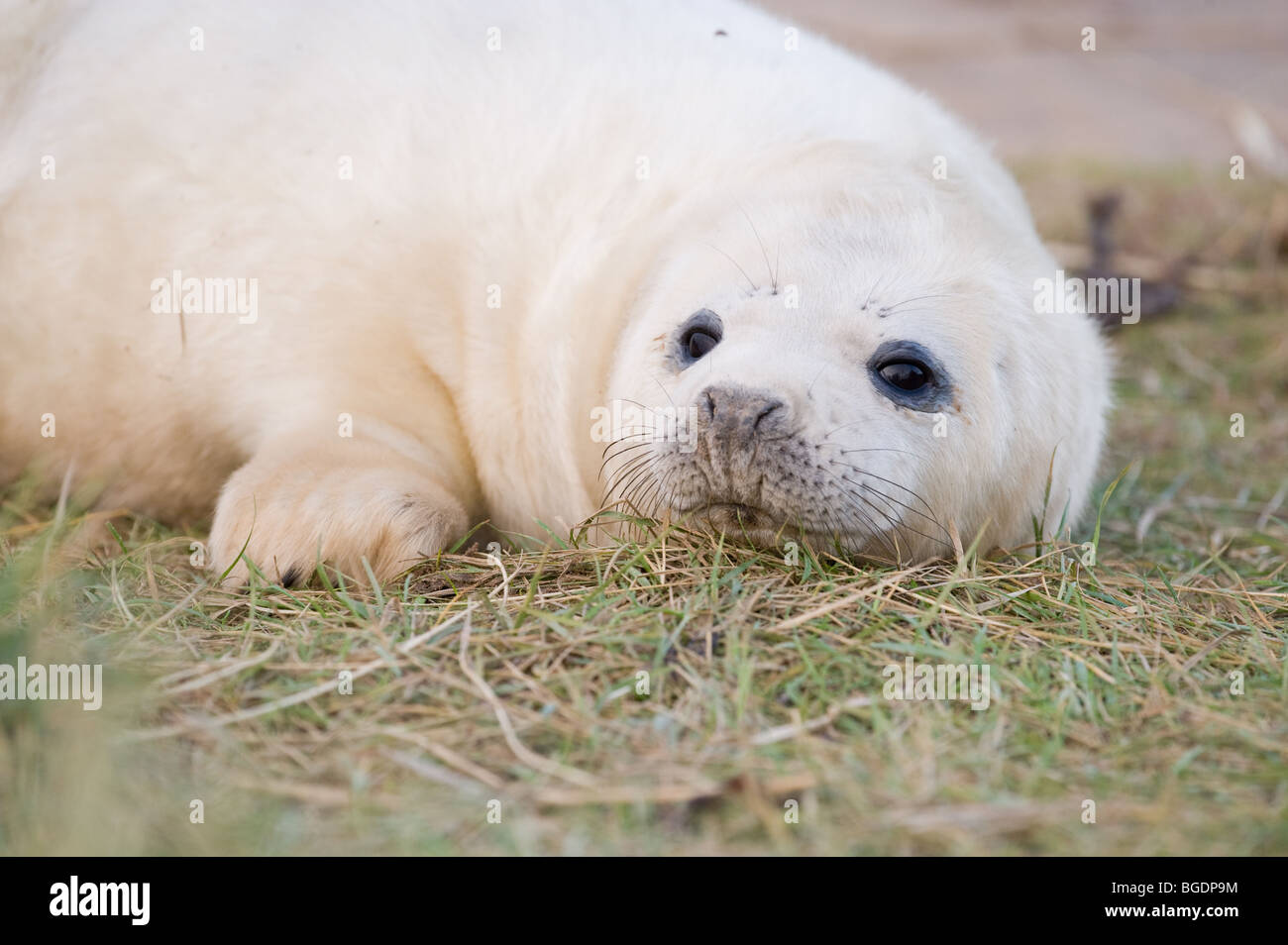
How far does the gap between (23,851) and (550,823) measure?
733 mm

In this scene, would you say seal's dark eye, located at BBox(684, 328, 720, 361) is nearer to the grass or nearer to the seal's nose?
the seal's nose

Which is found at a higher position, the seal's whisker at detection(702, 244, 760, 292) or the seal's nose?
the seal's whisker at detection(702, 244, 760, 292)

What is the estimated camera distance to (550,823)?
6.31 feet

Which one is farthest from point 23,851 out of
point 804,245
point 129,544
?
point 804,245

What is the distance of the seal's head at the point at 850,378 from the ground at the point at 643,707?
0.15 metres

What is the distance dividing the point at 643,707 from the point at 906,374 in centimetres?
97

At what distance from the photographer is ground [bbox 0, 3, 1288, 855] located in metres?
1.92

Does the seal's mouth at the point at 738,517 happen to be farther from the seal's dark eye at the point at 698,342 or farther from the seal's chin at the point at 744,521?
the seal's dark eye at the point at 698,342

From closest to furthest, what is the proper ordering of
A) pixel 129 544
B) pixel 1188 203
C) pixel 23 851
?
1. pixel 23 851
2. pixel 129 544
3. pixel 1188 203

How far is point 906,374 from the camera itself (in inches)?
109

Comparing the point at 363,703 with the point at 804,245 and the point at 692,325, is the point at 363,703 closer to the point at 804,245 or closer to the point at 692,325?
the point at 692,325

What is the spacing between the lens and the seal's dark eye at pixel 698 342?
9.43 ft

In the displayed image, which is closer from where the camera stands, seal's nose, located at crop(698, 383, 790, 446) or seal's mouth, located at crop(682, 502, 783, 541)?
seal's nose, located at crop(698, 383, 790, 446)

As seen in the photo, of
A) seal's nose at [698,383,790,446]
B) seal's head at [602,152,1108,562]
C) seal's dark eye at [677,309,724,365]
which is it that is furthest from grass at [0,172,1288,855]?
seal's dark eye at [677,309,724,365]
